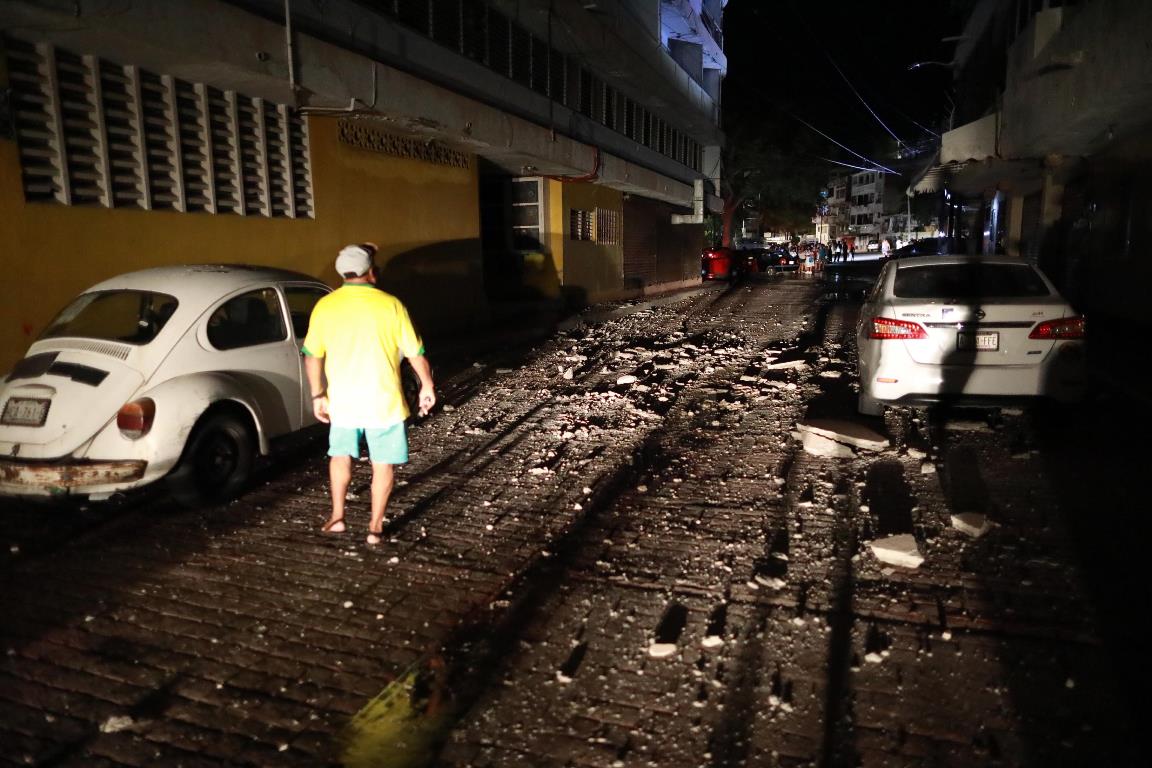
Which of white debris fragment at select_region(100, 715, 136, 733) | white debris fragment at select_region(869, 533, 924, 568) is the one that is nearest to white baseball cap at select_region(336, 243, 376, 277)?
white debris fragment at select_region(100, 715, 136, 733)

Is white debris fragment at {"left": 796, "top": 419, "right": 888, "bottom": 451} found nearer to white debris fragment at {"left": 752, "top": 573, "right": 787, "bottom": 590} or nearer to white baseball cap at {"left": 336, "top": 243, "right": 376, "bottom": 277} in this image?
white debris fragment at {"left": 752, "top": 573, "right": 787, "bottom": 590}

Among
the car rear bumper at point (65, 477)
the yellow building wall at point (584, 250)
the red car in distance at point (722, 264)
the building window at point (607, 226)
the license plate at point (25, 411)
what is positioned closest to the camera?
the car rear bumper at point (65, 477)

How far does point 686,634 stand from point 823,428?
12.7 feet

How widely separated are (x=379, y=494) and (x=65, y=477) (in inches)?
76.9

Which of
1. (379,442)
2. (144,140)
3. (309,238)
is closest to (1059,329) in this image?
(379,442)

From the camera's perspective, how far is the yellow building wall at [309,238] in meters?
7.28

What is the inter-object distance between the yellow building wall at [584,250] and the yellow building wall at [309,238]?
168 inches

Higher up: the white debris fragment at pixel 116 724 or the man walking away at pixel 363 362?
the man walking away at pixel 363 362

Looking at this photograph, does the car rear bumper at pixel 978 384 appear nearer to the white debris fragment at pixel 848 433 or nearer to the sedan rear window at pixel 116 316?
the white debris fragment at pixel 848 433

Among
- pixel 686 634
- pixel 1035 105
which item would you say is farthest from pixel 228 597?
pixel 1035 105

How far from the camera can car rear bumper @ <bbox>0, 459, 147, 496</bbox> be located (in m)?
4.77

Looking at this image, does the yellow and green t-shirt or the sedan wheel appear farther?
the sedan wheel

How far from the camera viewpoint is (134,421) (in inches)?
194

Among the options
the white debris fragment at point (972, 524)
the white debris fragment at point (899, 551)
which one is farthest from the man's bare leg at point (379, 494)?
the white debris fragment at point (972, 524)
